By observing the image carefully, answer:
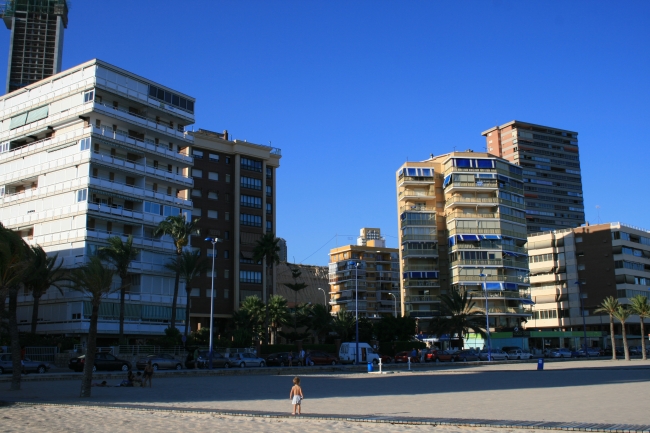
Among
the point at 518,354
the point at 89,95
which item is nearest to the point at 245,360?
the point at 89,95

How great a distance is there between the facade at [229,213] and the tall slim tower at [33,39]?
2998 inches

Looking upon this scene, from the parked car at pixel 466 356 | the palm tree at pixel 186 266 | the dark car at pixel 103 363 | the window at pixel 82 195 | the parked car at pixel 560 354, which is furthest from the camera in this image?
the parked car at pixel 560 354

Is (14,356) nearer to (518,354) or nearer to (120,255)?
(120,255)

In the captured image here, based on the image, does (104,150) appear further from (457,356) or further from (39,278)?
(457,356)

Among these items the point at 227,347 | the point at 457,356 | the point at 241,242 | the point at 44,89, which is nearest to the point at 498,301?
the point at 457,356

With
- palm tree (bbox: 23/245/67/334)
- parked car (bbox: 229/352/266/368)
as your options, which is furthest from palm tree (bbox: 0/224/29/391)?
parked car (bbox: 229/352/266/368)

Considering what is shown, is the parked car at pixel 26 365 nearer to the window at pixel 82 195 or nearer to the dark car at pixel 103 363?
the dark car at pixel 103 363

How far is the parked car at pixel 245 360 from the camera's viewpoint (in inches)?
2265

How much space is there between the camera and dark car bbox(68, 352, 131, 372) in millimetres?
46747

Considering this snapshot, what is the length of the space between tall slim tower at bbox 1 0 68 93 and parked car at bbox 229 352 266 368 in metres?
117

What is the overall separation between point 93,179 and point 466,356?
4419 centimetres

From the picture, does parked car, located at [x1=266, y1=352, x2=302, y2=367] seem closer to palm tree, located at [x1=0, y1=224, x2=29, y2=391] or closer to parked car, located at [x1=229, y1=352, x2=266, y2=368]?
parked car, located at [x1=229, y1=352, x2=266, y2=368]

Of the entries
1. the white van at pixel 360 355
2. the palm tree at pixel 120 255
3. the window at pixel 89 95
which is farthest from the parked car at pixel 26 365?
the white van at pixel 360 355

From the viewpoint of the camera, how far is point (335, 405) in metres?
23.6
